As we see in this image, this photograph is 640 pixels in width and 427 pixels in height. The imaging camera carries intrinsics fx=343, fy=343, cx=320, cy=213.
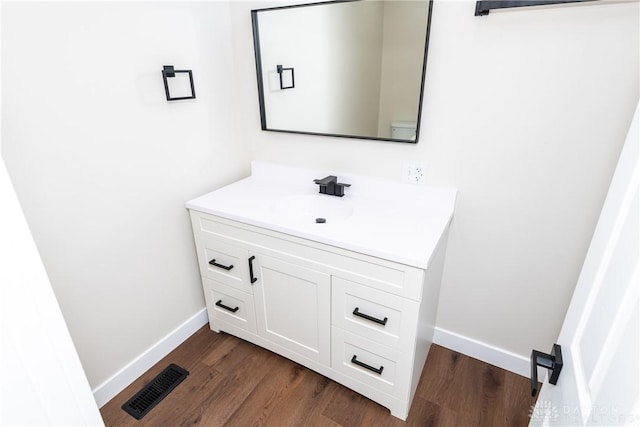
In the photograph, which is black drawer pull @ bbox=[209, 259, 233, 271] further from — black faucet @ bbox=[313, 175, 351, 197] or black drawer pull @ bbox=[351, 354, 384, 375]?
black drawer pull @ bbox=[351, 354, 384, 375]

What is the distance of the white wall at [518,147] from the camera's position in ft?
3.86

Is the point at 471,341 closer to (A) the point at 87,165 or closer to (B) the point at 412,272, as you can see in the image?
(B) the point at 412,272

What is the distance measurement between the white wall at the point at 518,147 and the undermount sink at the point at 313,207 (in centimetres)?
19

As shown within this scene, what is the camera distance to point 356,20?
1.55 metres

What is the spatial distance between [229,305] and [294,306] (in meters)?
0.46

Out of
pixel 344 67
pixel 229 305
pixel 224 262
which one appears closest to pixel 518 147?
pixel 344 67

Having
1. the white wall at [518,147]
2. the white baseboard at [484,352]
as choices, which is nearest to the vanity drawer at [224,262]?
the white wall at [518,147]

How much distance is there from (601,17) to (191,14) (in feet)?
5.28

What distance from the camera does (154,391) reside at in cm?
164

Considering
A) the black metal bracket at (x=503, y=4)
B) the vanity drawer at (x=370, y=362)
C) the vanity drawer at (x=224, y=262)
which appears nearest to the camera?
the black metal bracket at (x=503, y=4)

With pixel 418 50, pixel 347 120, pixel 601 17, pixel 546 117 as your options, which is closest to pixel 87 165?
pixel 347 120

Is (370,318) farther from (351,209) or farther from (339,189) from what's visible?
(339,189)

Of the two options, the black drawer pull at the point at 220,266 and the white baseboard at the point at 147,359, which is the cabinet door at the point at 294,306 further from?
the white baseboard at the point at 147,359

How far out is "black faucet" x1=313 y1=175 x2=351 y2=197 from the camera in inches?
66.9
